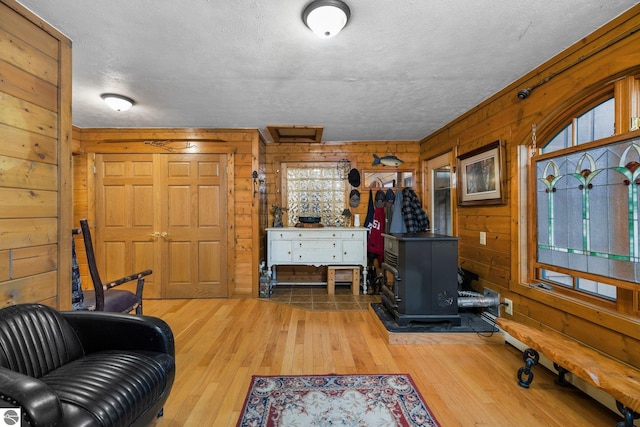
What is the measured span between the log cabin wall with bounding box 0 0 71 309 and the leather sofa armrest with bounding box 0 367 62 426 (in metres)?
0.98

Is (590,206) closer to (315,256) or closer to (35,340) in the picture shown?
(315,256)

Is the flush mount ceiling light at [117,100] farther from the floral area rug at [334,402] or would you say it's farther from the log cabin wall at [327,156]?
the floral area rug at [334,402]

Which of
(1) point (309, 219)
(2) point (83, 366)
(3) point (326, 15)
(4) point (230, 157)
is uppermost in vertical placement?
(3) point (326, 15)

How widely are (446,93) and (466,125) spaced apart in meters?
0.74

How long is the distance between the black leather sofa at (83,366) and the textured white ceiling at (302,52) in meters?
1.73

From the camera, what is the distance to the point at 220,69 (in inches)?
86.9

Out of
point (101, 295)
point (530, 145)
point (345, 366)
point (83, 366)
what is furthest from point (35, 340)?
point (530, 145)

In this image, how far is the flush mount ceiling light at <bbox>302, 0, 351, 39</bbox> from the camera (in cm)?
148

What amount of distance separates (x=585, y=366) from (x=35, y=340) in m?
2.82

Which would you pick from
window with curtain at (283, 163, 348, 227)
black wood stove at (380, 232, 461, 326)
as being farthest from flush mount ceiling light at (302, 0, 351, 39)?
window with curtain at (283, 163, 348, 227)

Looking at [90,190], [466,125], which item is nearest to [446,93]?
[466,125]

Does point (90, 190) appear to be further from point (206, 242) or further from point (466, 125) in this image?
point (466, 125)

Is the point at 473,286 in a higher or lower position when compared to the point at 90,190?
lower

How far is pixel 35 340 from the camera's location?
1291 millimetres
